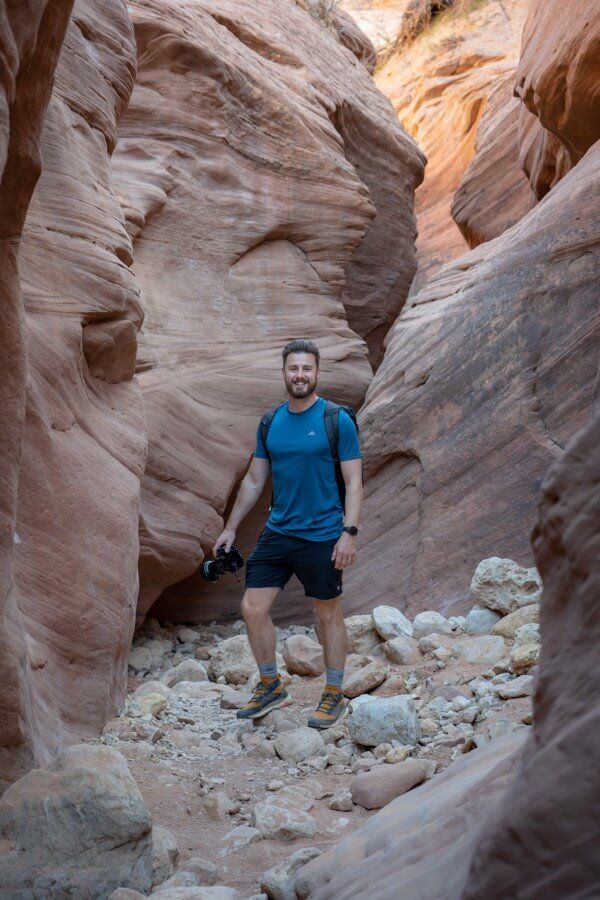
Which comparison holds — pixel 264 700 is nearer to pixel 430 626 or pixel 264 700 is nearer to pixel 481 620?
pixel 430 626

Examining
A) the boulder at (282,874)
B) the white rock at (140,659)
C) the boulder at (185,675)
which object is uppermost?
the boulder at (282,874)

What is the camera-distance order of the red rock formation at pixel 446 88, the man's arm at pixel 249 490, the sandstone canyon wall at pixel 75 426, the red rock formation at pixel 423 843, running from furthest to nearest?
1. the red rock formation at pixel 446 88
2. the man's arm at pixel 249 490
3. the sandstone canyon wall at pixel 75 426
4. the red rock formation at pixel 423 843

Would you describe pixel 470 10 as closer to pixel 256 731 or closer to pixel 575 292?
pixel 575 292

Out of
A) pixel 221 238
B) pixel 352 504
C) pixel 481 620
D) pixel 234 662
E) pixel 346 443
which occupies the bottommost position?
pixel 234 662

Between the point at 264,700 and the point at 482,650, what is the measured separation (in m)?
1.47

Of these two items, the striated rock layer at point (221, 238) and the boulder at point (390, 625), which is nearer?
the boulder at point (390, 625)

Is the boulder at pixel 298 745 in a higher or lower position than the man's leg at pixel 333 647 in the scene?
lower

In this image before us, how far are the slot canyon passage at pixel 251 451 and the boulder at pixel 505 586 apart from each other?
3 centimetres

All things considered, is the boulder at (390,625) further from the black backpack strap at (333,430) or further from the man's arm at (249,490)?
the black backpack strap at (333,430)

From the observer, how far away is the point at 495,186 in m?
12.4

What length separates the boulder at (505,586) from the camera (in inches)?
247

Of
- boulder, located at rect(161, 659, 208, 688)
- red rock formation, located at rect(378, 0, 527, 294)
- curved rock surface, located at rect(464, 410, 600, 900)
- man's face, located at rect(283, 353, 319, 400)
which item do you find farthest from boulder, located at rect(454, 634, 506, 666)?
red rock formation, located at rect(378, 0, 527, 294)

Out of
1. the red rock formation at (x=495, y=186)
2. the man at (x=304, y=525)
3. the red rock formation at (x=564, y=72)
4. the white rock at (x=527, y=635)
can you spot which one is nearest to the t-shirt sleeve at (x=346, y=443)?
the man at (x=304, y=525)

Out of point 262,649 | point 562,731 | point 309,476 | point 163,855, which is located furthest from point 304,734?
point 562,731
